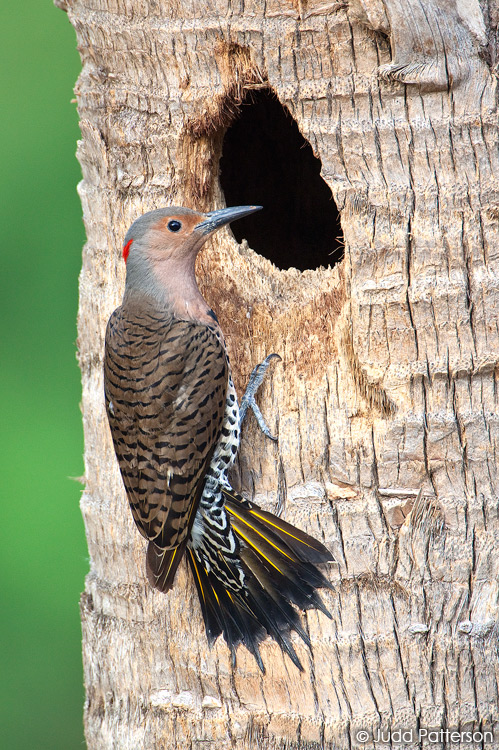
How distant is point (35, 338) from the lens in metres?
5.15

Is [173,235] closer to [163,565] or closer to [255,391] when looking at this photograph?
[255,391]

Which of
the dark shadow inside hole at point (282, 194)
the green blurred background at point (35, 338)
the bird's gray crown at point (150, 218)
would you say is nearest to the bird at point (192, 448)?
the bird's gray crown at point (150, 218)

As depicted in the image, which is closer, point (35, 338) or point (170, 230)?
point (170, 230)

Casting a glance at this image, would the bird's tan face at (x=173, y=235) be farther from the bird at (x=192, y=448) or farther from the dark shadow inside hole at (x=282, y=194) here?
the dark shadow inside hole at (x=282, y=194)

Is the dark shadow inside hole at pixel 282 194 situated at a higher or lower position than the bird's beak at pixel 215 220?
higher

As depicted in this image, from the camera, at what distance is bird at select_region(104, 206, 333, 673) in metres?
2.77

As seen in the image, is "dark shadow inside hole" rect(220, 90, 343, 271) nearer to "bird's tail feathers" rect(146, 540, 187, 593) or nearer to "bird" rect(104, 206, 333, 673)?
"bird" rect(104, 206, 333, 673)

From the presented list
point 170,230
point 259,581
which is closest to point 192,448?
point 259,581

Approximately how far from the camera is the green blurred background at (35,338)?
493 cm

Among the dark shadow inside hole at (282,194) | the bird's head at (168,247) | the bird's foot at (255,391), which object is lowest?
the bird's foot at (255,391)

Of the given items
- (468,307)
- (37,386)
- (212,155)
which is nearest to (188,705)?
(468,307)

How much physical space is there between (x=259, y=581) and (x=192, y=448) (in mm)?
518

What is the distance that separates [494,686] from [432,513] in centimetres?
57

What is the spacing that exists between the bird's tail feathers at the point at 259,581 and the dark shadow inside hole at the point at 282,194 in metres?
1.66
